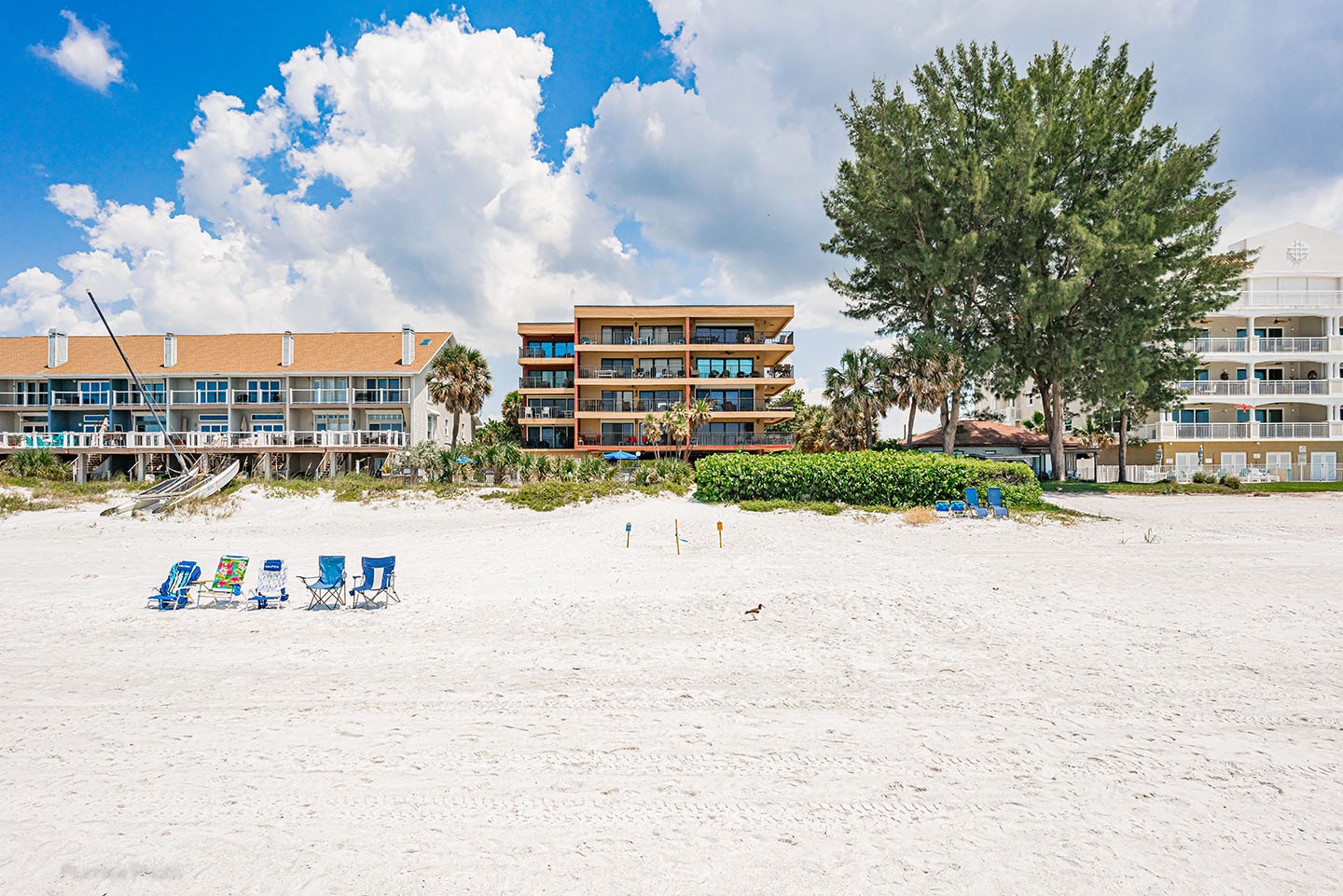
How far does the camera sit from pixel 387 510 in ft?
90.6

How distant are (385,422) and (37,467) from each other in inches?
691

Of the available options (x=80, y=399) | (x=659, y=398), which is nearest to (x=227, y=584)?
(x=659, y=398)

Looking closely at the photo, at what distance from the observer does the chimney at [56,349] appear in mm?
43531

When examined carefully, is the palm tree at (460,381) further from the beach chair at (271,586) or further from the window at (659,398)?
the beach chair at (271,586)

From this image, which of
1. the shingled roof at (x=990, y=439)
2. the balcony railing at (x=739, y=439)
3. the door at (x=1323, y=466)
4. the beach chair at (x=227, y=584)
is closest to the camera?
the beach chair at (x=227, y=584)

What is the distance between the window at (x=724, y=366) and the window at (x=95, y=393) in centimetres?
4019

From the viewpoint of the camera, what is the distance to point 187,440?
121 ft

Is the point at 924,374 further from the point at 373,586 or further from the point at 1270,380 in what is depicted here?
the point at 373,586

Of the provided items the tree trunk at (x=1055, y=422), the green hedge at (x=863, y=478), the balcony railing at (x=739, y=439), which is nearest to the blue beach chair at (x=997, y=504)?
the green hedge at (x=863, y=478)

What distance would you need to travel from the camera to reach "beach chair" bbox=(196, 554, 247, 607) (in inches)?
499

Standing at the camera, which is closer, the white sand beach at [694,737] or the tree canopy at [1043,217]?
the white sand beach at [694,737]

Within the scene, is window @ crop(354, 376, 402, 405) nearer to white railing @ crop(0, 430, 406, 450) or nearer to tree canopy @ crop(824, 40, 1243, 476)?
white railing @ crop(0, 430, 406, 450)

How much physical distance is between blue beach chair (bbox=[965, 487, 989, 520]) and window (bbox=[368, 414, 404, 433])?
3503 cm

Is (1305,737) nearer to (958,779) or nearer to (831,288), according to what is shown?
(958,779)
